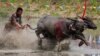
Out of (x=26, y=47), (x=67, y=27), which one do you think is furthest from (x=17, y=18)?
(x=67, y=27)

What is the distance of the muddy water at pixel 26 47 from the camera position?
13891 mm

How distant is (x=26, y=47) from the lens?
15.0 m

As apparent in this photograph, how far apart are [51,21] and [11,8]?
9602 millimetres

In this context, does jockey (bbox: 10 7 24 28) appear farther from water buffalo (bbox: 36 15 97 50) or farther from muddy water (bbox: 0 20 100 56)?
water buffalo (bbox: 36 15 97 50)

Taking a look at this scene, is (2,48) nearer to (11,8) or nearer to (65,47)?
(65,47)

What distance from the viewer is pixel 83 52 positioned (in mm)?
14273

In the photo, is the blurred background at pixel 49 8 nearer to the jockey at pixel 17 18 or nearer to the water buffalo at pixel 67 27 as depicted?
the jockey at pixel 17 18

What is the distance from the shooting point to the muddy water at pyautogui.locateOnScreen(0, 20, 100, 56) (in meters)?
13.9

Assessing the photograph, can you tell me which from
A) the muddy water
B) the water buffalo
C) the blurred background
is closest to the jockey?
the muddy water

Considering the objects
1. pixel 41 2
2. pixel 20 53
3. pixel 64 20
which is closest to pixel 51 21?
pixel 64 20

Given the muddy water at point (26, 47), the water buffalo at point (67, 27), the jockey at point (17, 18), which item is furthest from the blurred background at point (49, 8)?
the water buffalo at point (67, 27)

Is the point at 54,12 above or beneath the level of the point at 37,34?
beneath

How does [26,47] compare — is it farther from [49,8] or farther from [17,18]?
[49,8]

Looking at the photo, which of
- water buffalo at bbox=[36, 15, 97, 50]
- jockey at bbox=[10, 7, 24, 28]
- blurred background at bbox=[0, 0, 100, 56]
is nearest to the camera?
water buffalo at bbox=[36, 15, 97, 50]
